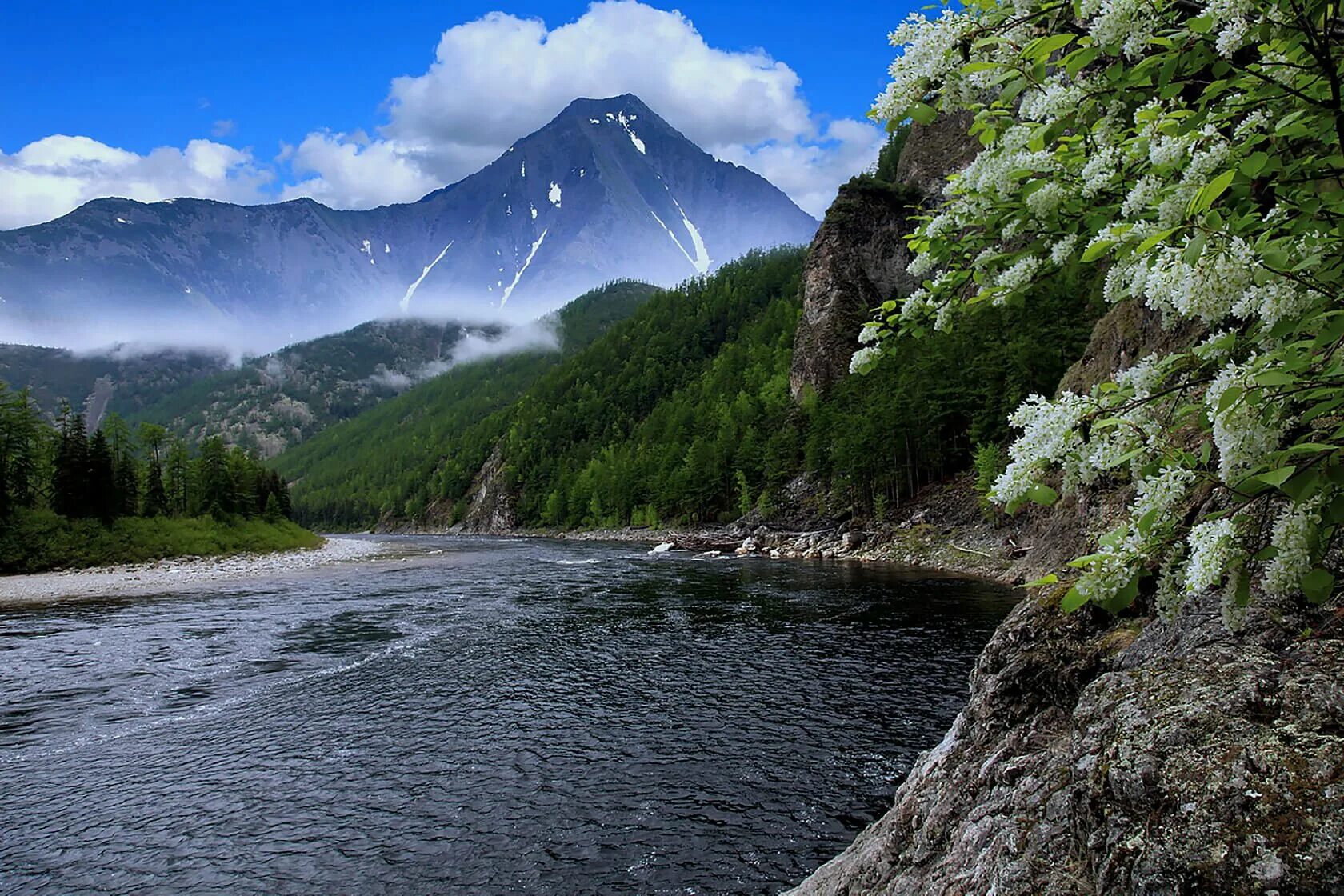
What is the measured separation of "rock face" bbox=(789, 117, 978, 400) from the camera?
11669cm

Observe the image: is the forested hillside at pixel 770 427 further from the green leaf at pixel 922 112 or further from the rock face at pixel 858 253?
the rock face at pixel 858 253

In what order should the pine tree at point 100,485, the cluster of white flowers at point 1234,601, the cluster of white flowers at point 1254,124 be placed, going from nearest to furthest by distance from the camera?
the cluster of white flowers at point 1254,124, the cluster of white flowers at point 1234,601, the pine tree at point 100,485

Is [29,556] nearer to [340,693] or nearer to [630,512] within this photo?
[340,693]

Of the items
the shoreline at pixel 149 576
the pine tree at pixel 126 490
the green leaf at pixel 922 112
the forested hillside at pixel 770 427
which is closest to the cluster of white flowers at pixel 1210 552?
the green leaf at pixel 922 112

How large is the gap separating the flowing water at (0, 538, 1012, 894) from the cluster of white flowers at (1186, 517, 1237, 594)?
31.0 ft

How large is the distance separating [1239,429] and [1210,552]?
0.66 metres

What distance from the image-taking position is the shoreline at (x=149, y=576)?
4688cm

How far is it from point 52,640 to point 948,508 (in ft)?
205

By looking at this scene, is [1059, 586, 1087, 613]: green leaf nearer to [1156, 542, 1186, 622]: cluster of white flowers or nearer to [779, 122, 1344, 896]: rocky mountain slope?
[1156, 542, 1186, 622]: cluster of white flowers

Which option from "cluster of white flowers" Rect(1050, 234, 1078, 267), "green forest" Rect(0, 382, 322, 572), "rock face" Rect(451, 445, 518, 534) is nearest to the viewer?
"cluster of white flowers" Rect(1050, 234, 1078, 267)

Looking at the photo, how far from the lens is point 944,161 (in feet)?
393

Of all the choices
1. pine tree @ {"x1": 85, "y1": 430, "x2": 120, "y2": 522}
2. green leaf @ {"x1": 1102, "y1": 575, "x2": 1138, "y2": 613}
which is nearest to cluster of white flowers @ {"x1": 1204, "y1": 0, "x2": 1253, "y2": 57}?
green leaf @ {"x1": 1102, "y1": 575, "x2": 1138, "y2": 613}

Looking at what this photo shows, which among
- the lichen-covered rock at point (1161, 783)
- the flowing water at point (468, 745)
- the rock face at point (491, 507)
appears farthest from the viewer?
the rock face at point (491, 507)

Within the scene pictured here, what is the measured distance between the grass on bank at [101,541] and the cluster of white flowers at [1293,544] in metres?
80.8
